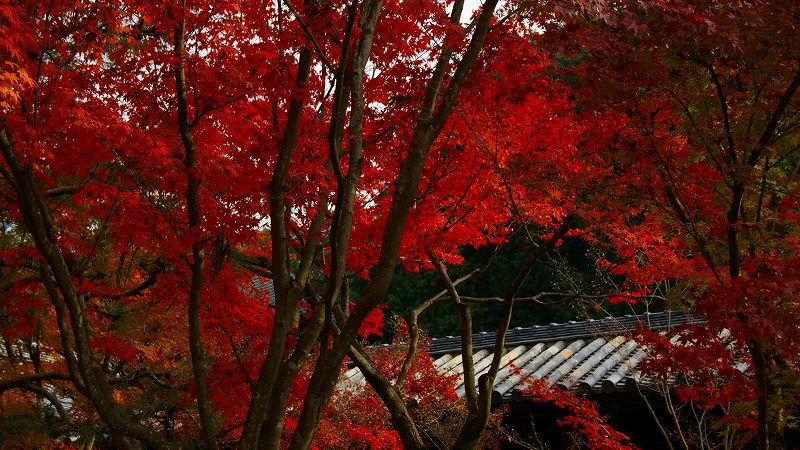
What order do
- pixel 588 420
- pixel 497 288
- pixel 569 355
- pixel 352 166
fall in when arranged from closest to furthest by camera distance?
pixel 352 166 < pixel 588 420 < pixel 569 355 < pixel 497 288

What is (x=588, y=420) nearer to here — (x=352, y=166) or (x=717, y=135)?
(x=717, y=135)

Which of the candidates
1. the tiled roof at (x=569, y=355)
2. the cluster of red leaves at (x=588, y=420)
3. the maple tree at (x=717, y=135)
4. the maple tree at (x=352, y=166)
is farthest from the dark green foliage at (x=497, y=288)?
the maple tree at (x=717, y=135)

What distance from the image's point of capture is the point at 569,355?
39.0 ft

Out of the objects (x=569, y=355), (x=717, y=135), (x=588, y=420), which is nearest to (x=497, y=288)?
(x=569, y=355)

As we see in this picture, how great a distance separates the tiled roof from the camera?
32.0ft

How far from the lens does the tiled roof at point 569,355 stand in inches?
384

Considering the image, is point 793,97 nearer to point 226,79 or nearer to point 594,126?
point 594,126

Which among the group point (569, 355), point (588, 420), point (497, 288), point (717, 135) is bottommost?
point (588, 420)

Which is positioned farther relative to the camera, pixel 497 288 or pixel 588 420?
pixel 497 288

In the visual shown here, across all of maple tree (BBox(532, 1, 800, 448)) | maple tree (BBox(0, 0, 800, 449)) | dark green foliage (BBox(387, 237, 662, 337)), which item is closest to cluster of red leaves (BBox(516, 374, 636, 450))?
maple tree (BBox(0, 0, 800, 449))

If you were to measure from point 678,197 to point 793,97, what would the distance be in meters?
1.15

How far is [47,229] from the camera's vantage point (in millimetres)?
5836

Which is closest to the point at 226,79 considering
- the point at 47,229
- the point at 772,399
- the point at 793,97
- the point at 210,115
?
the point at 210,115

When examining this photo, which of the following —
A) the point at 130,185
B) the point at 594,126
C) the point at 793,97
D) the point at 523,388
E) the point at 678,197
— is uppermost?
the point at 130,185
